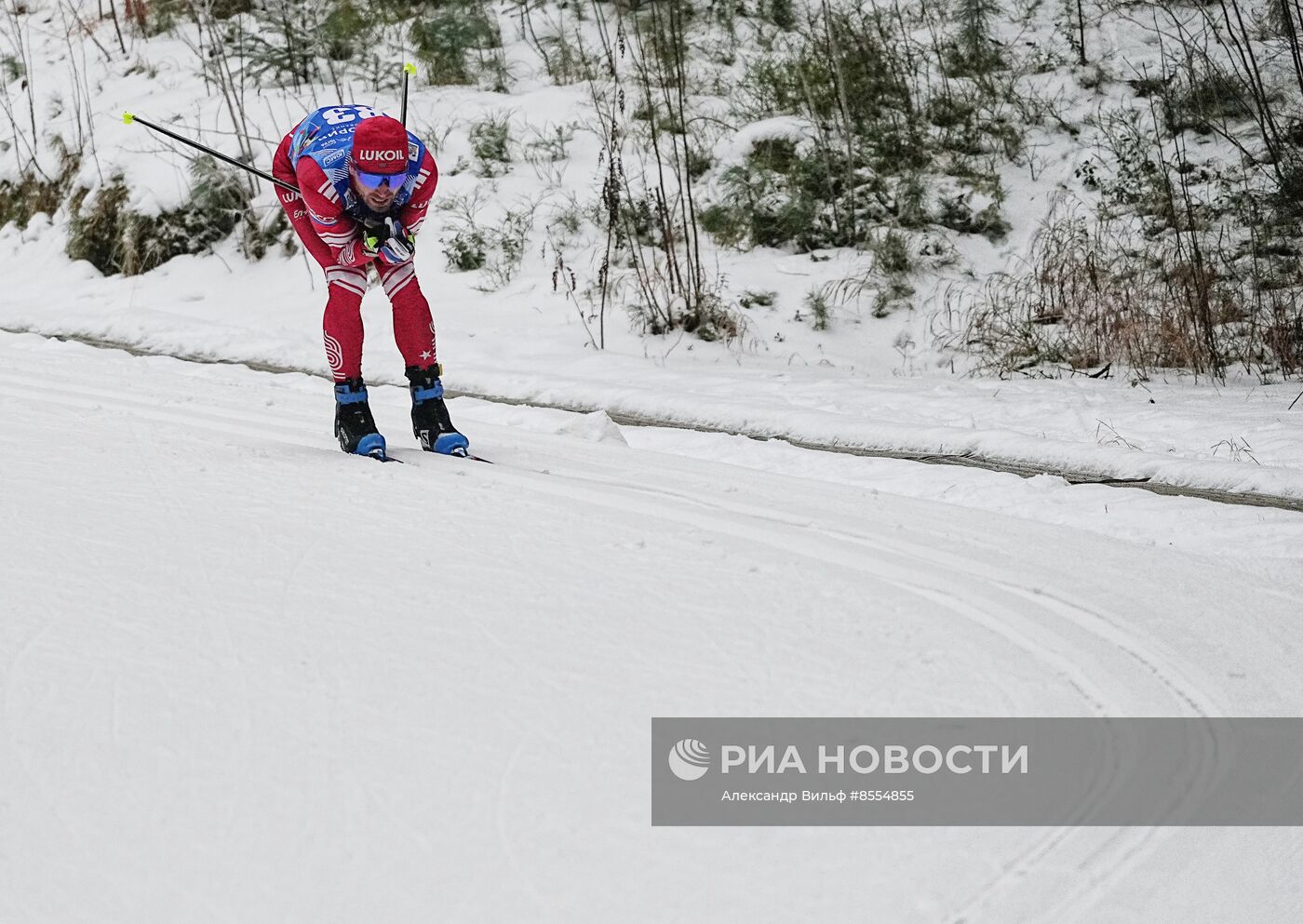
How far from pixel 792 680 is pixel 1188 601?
49.2 inches

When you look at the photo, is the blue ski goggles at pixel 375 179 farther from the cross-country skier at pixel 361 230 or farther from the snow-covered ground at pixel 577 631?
the snow-covered ground at pixel 577 631

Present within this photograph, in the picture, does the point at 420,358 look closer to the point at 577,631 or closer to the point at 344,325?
the point at 344,325

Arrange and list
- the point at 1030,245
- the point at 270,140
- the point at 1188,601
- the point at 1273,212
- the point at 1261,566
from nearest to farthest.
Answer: the point at 1188,601 → the point at 1261,566 → the point at 1273,212 → the point at 1030,245 → the point at 270,140

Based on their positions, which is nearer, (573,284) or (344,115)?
(344,115)

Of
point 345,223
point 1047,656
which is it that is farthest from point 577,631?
point 345,223

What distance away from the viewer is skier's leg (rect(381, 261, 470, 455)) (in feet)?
15.3

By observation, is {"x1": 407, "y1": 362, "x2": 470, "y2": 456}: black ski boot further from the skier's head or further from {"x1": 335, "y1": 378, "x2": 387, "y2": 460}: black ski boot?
the skier's head

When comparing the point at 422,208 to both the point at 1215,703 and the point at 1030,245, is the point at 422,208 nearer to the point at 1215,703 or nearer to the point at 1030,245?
the point at 1215,703

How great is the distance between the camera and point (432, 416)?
4773 mm

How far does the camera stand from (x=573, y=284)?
28.2 ft

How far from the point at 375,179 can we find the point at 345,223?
0.87 ft

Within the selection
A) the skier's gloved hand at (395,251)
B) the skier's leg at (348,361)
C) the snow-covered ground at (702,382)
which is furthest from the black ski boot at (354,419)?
the snow-covered ground at (702,382)

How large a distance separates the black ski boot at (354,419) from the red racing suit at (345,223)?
0.17 ft

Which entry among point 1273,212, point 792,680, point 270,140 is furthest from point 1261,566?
point 270,140
